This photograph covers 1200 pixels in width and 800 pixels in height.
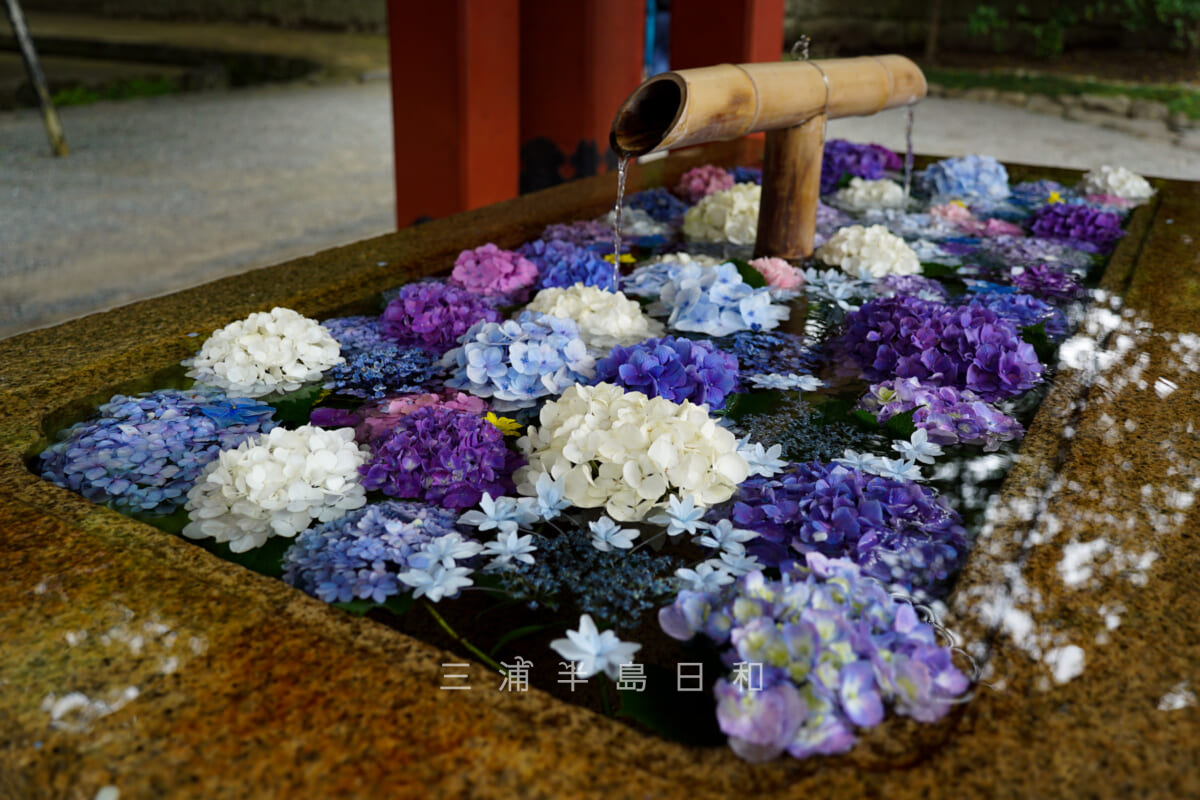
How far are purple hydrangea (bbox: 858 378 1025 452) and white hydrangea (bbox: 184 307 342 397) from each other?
1.08m

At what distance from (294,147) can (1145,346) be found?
7835 millimetres

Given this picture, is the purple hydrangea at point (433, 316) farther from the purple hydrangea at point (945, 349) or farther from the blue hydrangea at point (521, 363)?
the purple hydrangea at point (945, 349)

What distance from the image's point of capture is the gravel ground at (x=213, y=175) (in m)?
5.06

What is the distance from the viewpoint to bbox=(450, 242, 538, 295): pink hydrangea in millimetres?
2336

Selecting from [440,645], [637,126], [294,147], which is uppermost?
[637,126]

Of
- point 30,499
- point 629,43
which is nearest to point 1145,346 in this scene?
point 30,499

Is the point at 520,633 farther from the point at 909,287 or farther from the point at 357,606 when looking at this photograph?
the point at 909,287

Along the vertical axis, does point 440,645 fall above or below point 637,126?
below

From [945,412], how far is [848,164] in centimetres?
217

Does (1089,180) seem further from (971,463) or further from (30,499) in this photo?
(30,499)

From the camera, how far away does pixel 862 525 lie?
4.34 feet

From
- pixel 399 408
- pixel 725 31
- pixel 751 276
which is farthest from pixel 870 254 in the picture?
pixel 725 31

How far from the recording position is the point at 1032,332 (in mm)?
2064

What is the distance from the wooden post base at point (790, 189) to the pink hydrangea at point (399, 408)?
3.90 ft
